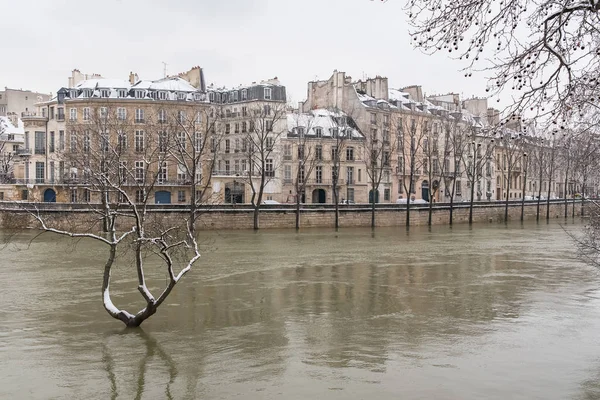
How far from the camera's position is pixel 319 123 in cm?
5628

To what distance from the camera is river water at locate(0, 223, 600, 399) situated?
32.4 ft

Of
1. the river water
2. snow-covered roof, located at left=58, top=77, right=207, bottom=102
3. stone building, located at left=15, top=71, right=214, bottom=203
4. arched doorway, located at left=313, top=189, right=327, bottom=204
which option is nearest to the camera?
the river water

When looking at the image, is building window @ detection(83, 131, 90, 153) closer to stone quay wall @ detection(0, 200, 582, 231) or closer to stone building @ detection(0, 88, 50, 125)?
stone quay wall @ detection(0, 200, 582, 231)

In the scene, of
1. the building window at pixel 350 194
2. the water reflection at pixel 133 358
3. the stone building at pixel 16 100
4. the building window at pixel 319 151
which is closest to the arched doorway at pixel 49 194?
the building window at pixel 319 151

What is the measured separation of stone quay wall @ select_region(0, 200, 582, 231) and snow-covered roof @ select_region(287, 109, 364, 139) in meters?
11.6

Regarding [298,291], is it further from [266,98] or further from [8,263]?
[266,98]

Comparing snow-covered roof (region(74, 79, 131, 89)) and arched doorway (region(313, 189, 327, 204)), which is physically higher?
snow-covered roof (region(74, 79, 131, 89))

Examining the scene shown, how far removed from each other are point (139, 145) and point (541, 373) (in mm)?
44218

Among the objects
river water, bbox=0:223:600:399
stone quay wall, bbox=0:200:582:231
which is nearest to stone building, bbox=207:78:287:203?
stone quay wall, bbox=0:200:582:231

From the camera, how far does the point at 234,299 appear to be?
16750 millimetres

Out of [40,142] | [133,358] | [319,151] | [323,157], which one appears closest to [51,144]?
[40,142]

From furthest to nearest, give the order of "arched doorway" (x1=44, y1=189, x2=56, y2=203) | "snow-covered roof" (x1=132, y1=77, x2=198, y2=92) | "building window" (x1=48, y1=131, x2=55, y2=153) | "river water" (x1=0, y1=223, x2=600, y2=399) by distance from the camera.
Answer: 1. "snow-covered roof" (x1=132, y1=77, x2=198, y2=92)
2. "building window" (x1=48, y1=131, x2=55, y2=153)
3. "arched doorway" (x1=44, y1=189, x2=56, y2=203)
4. "river water" (x1=0, y1=223, x2=600, y2=399)

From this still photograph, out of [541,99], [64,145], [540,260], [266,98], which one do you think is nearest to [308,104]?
[266,98]

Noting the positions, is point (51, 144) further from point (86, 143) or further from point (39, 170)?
point (86, 143)
